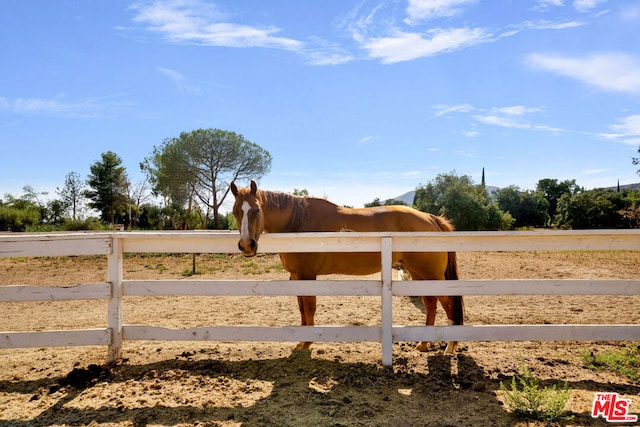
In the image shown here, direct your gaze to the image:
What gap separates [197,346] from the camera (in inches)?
177

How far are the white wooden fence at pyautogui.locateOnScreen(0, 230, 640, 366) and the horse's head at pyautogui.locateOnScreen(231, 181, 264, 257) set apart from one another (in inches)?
6.4

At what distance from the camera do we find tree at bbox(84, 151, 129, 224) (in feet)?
157

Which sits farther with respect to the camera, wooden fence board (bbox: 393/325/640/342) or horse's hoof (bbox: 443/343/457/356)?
horse's hoof (bbox: 443/343/457/356)

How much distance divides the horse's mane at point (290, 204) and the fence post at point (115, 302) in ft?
5.49

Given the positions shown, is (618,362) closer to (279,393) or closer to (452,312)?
(452,312)

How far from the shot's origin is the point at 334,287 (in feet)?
12.3

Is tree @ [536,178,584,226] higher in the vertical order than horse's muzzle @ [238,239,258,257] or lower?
higher

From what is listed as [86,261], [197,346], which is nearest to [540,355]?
[197,346]

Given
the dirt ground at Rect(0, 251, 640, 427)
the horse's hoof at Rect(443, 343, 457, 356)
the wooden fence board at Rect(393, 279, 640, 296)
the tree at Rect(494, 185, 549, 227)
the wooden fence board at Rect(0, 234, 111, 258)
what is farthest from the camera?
the tree at Rect(494, 185, 549, 227)

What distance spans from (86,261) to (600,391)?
1632 centimetres

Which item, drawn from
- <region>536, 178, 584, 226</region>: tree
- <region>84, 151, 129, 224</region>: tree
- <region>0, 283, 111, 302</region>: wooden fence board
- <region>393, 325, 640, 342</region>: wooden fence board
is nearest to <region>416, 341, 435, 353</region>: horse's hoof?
<region>393, 325, 640, 342</region>: wooden fence board

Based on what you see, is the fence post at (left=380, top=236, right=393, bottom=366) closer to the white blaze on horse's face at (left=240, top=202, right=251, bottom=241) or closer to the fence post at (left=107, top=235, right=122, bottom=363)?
the white blaze on horse's face at (left=240, top=202, right=251, bottom=241)

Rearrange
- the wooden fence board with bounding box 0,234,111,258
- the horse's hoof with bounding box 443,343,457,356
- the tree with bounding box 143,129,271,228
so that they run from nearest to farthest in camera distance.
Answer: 1. the wooden fence board with bounding box 0,234,111,258
2. the horse's hoof with bounding box 443,343,457,356
3. the tree with bounding box 143,129,271,228

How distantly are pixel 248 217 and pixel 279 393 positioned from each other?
1665 mm
